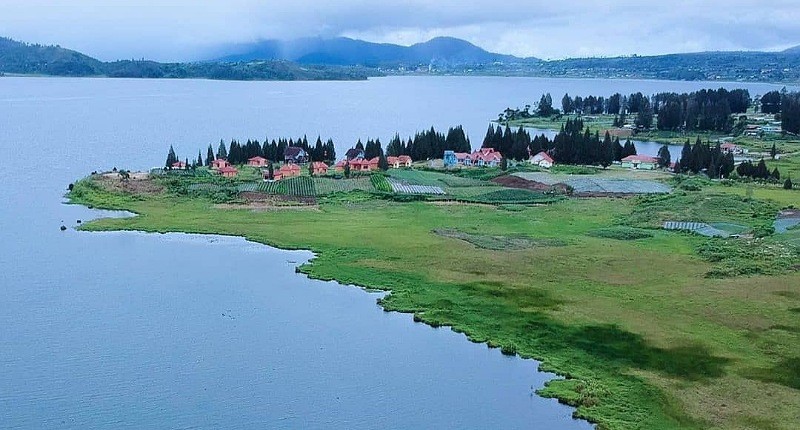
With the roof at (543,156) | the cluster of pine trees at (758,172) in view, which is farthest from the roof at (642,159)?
the cluster of pine trees at (758,172)

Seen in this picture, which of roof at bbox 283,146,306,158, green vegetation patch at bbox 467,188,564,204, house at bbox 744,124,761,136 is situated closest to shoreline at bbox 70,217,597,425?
green vegetation patch at bbox 467,188,564,204

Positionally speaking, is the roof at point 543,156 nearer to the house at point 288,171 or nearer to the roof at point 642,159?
the roof at point 642,159

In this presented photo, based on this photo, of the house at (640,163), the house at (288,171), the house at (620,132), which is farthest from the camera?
the house at (620,132)

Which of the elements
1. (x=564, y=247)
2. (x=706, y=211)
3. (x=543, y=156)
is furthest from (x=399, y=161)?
(x=564, y=247)

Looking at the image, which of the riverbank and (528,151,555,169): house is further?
(528,151,555,169): house

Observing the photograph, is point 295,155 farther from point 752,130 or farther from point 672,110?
point 752,130

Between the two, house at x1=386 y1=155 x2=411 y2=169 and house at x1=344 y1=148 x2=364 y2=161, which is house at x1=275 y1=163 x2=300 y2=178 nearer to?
house at x1=344 y1=148 x2=364 y2=161

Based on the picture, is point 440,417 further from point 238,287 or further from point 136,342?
point 238,287
